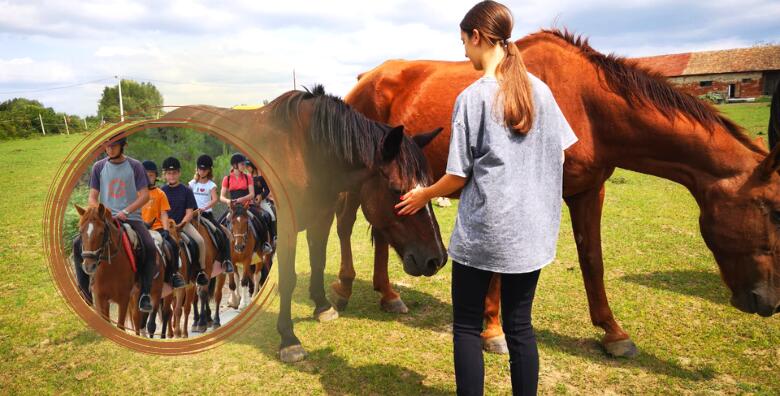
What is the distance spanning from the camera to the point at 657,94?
11.0 ft

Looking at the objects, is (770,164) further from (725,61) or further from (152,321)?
(725,61)

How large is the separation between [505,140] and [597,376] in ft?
7.84

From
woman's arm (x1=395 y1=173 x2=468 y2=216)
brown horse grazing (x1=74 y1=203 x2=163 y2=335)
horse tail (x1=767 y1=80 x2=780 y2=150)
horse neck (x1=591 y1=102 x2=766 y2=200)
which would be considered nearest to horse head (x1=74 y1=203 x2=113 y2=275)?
brown horse grazing (x1=74 y1=203 x2=163 y2=335)

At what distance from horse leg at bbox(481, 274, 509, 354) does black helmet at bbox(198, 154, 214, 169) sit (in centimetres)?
245

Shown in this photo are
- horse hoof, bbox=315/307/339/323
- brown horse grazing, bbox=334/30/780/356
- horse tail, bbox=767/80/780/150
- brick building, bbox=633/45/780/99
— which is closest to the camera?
brown horse grazing, bbox=334/30/780/356

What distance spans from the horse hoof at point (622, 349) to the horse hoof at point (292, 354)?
100 inches

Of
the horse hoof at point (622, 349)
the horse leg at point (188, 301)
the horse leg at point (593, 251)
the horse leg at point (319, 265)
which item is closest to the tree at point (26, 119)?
the horse leg at point (188, 301)

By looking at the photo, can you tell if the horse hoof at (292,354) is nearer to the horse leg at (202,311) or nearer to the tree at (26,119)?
the horse leg at (202,311)

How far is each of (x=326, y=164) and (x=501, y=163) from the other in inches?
64.5

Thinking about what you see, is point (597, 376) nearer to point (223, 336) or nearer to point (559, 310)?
point (559, 310)

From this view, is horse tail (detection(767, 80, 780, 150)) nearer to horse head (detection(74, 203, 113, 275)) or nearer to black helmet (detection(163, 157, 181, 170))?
black helmet (detection(163, 157, 181, 170))

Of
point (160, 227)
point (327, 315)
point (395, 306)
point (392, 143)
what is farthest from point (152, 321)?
point (395, 306)

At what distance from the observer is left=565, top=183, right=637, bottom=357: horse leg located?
12.7 ft

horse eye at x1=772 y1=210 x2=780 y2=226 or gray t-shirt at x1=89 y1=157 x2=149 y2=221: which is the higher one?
gray t-shirt at x1=89 y1=157 x2=149 y2=221
